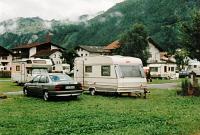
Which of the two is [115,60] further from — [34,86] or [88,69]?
[34,86]

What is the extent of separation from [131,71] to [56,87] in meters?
5.65

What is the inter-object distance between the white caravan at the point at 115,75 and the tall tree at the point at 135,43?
50.2 meters

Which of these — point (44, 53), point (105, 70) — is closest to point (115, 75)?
point (105, 70)

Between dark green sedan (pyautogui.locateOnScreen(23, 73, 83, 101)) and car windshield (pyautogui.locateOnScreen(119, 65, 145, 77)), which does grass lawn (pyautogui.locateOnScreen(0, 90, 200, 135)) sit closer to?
dark green sedan (pyautogui.locateOnScreen(23, 73, 83, 101))

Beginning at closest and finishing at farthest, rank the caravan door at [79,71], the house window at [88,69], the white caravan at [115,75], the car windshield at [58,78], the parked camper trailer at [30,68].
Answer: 1. the car windshield at [58,78]
2. the white caravan at [115,75]
3. the house window at [88,69]
4. the caravan door at [79,71]
5. the parked camper trailer at [30,68]

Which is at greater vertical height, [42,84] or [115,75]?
[115,75]

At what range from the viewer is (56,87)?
70.6 feet

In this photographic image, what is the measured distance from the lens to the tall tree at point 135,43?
256ft

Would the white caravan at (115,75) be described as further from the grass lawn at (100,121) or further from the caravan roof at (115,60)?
the grass lawn at (100,121)

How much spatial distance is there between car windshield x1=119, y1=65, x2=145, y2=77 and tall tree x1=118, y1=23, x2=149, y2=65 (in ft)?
168

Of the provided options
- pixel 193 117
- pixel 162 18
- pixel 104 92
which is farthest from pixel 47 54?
pixel 193 117

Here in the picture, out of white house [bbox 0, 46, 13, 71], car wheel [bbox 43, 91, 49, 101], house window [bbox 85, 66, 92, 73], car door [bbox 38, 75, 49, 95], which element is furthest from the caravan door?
white house [bbox 0, 46, 13, 71]

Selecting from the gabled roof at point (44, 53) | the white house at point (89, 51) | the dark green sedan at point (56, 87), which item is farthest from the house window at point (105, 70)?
the white house at point (89, 51)

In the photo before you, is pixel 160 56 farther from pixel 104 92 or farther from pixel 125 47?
pixel 104 92
